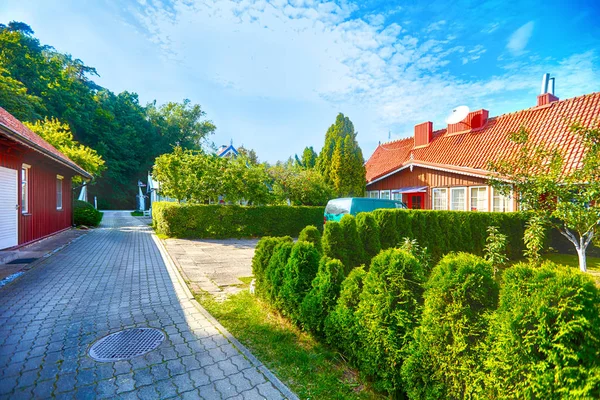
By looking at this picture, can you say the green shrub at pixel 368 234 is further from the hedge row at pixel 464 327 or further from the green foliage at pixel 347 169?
the green foliage at pixel 347 169

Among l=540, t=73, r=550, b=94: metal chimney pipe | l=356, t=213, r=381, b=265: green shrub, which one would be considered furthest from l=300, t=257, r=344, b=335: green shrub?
l=540, t=73, r=550, b=94: metal chimney pipe

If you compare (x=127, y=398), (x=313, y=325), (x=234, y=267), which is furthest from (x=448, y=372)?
(x=234, y=267)

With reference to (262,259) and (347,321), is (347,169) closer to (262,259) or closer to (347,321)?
(262,259)

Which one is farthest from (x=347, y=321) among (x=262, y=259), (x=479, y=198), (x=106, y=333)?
(x=479, y=198)

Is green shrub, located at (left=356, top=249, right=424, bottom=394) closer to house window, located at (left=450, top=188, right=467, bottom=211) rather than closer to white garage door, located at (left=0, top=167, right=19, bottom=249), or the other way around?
white garage door, located at (left=0, top=167, right=19, bottom=249)

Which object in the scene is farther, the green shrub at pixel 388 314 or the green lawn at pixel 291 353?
the green lawn at pixel 291 353

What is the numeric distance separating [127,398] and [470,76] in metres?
19.1

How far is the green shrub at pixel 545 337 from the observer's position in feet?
5.08

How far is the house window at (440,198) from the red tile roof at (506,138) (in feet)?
4.33

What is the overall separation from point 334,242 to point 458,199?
35.1 ft

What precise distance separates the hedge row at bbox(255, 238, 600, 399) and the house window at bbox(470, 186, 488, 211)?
12.1 meters

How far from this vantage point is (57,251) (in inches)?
350

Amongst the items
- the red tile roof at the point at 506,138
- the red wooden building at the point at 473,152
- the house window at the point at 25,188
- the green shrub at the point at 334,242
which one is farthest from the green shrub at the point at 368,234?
the house window at the point at 25,188

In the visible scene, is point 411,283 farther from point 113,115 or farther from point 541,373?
point 113,115
